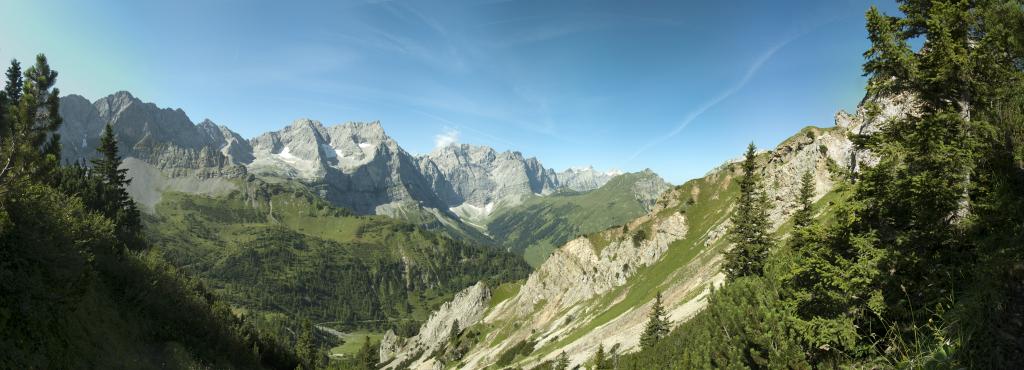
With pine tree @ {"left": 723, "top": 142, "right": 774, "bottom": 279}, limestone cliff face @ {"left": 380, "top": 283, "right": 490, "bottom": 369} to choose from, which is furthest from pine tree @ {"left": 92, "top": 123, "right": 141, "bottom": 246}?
limestone cliff face @ {"left": 380, "top": 283, "right": 490, "bottom": 369}

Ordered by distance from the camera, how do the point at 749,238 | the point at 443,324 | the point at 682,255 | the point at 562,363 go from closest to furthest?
the point at 749,238 → the point at 562,363 → the point at 682,255 → the point at 443,324

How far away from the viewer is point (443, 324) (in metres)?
172

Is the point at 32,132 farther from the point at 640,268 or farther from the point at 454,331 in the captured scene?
the point at 454,331

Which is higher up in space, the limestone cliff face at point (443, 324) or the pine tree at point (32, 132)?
the pine tree at point (32, 132)

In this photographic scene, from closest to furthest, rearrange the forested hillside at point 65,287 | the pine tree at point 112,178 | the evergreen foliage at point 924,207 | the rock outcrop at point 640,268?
the evergreen foliage at point 924,207
the forested hillside at point 65,287
the rock outcrop at point 640,268
the pine tree at point 112,178

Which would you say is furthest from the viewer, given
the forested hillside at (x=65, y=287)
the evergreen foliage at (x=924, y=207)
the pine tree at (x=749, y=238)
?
the pine tree at (x=749, y=238)

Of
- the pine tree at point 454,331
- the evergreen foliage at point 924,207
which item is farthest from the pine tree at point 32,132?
the pine tree at point 454,331

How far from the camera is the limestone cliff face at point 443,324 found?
157 meters

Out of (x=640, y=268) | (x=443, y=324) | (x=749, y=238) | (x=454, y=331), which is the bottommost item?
(x=454, y=331)

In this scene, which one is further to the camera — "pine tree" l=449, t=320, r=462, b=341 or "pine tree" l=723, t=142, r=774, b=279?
"pine tree" l=449, t=320, r=462, b=341

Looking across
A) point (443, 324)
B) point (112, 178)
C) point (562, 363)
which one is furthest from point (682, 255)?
point (443, 324)

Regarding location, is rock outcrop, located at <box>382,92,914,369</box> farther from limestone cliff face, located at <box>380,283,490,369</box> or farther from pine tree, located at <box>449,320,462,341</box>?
limestone cliff face, located at <box>380,283,490,369</box>

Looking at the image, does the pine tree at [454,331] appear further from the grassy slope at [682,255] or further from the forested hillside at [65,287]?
the forested hillside at [65,287]

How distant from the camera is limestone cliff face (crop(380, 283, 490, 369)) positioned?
157250mm
